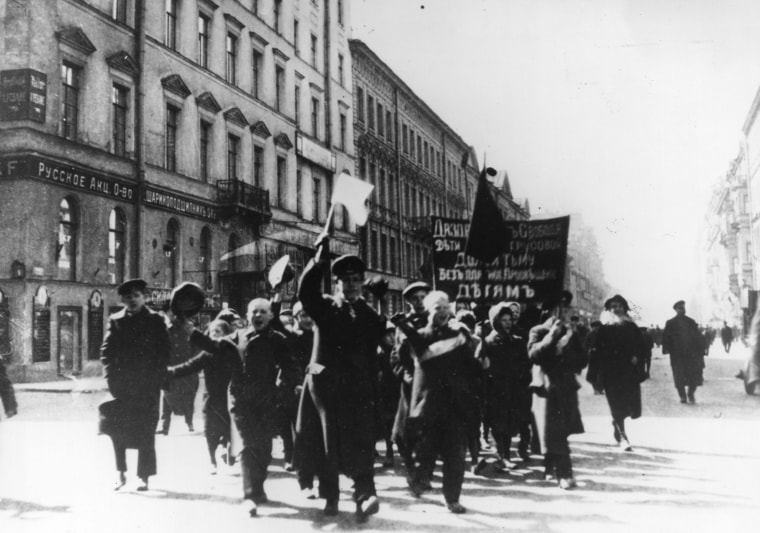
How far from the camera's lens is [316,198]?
28.8m

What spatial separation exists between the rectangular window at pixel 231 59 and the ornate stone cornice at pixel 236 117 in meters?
1.01

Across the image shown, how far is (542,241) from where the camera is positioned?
8352mm

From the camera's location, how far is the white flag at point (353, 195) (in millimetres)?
5973

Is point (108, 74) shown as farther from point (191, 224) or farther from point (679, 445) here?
point (679, 445)

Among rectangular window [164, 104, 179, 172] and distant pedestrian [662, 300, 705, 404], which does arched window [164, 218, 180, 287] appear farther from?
distant pedestrian [662, 300, 705, 404]

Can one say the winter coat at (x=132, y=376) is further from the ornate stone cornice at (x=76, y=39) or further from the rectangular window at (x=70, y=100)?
the ornate stone cornice at (x=76, y=39)

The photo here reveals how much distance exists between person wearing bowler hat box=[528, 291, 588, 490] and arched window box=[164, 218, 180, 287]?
14416 millimetres

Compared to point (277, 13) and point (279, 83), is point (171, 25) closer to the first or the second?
point (279, 83)

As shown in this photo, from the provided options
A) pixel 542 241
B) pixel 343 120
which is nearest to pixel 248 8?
pixel 343 120

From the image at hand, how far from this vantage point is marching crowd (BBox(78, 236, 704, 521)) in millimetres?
5602

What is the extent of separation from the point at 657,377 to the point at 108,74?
642 inches

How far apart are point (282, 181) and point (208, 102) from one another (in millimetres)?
5130

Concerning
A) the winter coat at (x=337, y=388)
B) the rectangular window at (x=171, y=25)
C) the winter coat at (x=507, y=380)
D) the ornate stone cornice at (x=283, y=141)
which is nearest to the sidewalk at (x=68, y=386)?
the winter coat at (x=337, y=388)

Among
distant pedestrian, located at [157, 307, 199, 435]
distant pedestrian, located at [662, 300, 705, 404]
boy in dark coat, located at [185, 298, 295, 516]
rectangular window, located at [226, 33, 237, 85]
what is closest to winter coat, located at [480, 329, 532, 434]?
boy in dark coat, located at [185, 298, 295, 516]
